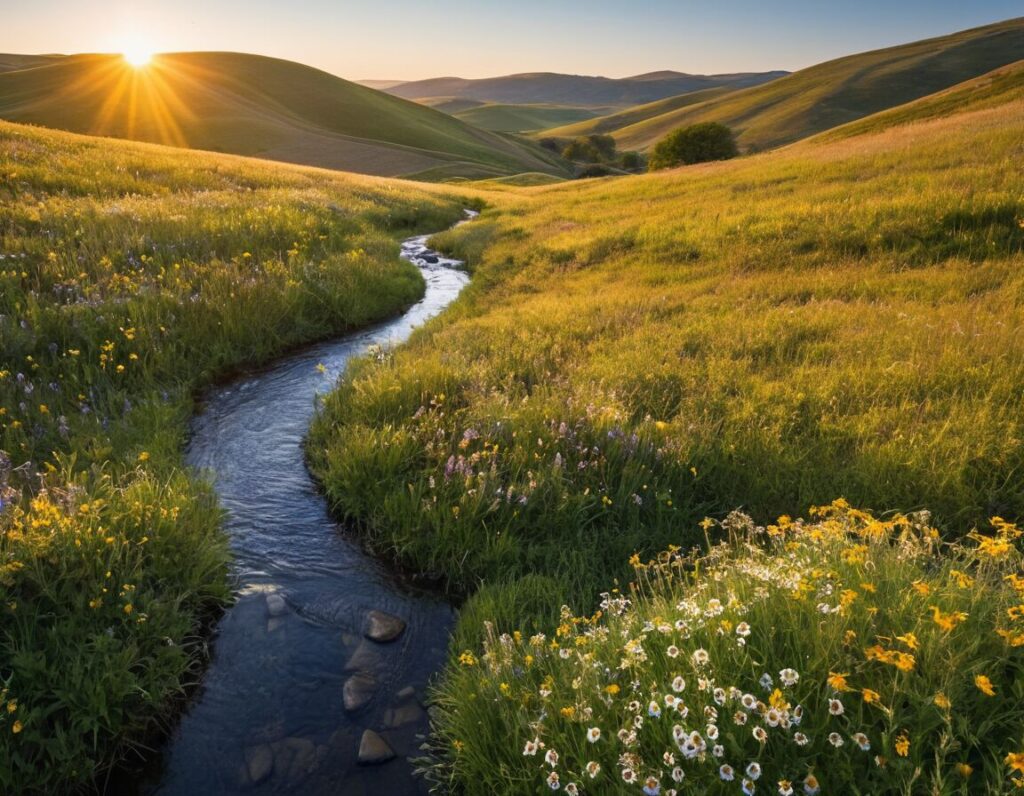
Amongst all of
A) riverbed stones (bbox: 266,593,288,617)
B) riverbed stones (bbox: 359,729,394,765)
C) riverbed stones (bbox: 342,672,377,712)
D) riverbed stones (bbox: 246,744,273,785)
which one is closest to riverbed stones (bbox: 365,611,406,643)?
riverbed stones (bbox: 342,672,377,712)

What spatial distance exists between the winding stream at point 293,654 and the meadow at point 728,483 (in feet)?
1.14

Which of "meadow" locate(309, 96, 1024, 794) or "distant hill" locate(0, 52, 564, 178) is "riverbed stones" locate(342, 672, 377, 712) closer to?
"meadow" locate(309, 96, 1024, 794)

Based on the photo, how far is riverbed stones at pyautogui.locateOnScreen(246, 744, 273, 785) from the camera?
3.67 metres

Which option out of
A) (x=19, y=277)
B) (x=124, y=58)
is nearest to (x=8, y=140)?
(x=19, y=277)

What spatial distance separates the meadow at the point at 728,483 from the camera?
2.67 m

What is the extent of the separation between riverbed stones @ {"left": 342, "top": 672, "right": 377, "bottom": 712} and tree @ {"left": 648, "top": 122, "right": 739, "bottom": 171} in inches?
2878

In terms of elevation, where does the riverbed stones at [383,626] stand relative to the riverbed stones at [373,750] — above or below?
above

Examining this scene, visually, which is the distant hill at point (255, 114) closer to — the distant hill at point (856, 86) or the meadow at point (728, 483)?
the distant hill at point (856, 86)

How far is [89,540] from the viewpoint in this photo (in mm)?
4320

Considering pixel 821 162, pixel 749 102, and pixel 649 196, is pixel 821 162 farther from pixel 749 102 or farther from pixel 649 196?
pixel 749 102

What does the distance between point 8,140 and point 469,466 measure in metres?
22.1

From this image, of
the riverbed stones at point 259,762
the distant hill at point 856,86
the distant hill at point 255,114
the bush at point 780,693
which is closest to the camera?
the bush at point 780,693

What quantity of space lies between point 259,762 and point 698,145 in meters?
76.6

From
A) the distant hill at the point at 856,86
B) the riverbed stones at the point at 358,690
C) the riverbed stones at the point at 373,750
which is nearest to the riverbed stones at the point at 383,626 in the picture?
the riverbed stones at the point at 358,690
